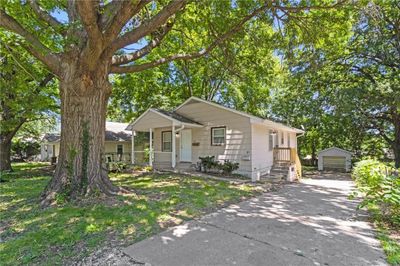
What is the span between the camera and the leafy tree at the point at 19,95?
1091 cm

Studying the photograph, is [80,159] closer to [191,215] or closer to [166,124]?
[191,215]

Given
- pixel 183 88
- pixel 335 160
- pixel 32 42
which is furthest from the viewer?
pixel 183 88

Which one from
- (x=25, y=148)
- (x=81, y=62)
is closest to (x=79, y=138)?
(x=81, y=62)

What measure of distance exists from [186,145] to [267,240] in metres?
10.2

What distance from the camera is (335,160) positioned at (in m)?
18.3

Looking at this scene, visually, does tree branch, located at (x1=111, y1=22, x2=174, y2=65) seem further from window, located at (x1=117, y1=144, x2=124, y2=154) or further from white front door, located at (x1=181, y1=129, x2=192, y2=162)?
window, located at (x1=117, y1=144, x2=124, y2=154)

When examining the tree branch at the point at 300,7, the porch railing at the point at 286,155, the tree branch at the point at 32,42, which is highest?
the tree branch at the point at 300,7

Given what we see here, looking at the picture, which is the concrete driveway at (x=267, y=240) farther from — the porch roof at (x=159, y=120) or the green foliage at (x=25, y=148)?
the green foliage at (x=25, y=148)

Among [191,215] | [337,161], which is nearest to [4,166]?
[191,215]

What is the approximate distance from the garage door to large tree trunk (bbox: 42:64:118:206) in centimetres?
1741

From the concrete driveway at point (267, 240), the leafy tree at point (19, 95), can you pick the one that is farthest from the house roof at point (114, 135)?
the concrete driveway at point (267, 240)

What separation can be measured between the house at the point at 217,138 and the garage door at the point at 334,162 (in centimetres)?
574

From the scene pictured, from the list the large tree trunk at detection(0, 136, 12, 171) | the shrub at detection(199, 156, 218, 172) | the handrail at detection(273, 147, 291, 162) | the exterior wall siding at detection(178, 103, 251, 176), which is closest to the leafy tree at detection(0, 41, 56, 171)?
the large tree trunk at detection(0, 136, 12, 171)

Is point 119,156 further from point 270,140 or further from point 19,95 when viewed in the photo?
point 270,140
